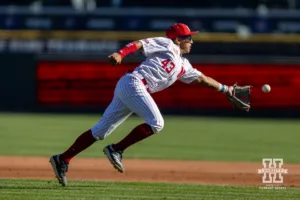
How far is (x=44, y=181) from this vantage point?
915 centimetres

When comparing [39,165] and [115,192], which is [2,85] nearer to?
[39,165]

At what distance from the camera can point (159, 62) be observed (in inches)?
331

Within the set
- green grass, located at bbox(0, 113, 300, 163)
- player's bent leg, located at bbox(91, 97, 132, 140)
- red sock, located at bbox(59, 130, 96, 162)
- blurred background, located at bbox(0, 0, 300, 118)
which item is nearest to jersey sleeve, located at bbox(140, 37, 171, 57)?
player's bent leg, located at bbox(91, 97, 132, 140)

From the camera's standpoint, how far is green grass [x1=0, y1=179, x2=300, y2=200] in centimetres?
777

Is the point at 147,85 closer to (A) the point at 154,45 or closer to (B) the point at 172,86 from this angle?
(A) the point at 154,45

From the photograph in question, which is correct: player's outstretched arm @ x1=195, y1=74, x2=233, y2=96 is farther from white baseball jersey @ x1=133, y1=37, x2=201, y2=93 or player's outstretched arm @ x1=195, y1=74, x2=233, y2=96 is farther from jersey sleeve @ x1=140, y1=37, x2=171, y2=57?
jersey sleeve @ x1=140, y1=37, x2=171, y2=57

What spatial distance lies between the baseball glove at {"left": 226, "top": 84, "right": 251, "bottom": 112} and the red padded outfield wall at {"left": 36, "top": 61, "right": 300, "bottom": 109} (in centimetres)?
997

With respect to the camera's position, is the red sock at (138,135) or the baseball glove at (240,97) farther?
the baseball glove at (240,97)

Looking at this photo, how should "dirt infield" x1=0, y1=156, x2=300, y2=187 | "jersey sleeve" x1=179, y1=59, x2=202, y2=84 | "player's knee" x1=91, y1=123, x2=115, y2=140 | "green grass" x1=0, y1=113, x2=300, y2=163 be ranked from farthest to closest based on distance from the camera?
"green grass" x1=0, y1=113, x2=300, y2=163, "dirt infield" x1=0, y1=156, x2=300, y2=187, "jersey sleeve" x1=179, y1=59, x2=202, y2=84, "player's knee" x1=91, y1=123, x2=115, y2=140

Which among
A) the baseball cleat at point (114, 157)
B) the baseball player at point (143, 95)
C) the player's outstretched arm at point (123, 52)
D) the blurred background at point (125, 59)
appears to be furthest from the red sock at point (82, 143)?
the blurred background at point (125, 59)

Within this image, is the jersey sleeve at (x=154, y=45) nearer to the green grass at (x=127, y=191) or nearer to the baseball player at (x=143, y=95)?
the baseball player at (x=143, y=95)

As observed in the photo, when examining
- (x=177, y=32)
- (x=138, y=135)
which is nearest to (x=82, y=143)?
(x=138, y=135)

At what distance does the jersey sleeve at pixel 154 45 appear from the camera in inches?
327

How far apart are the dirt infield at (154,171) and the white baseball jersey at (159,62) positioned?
1.70m
